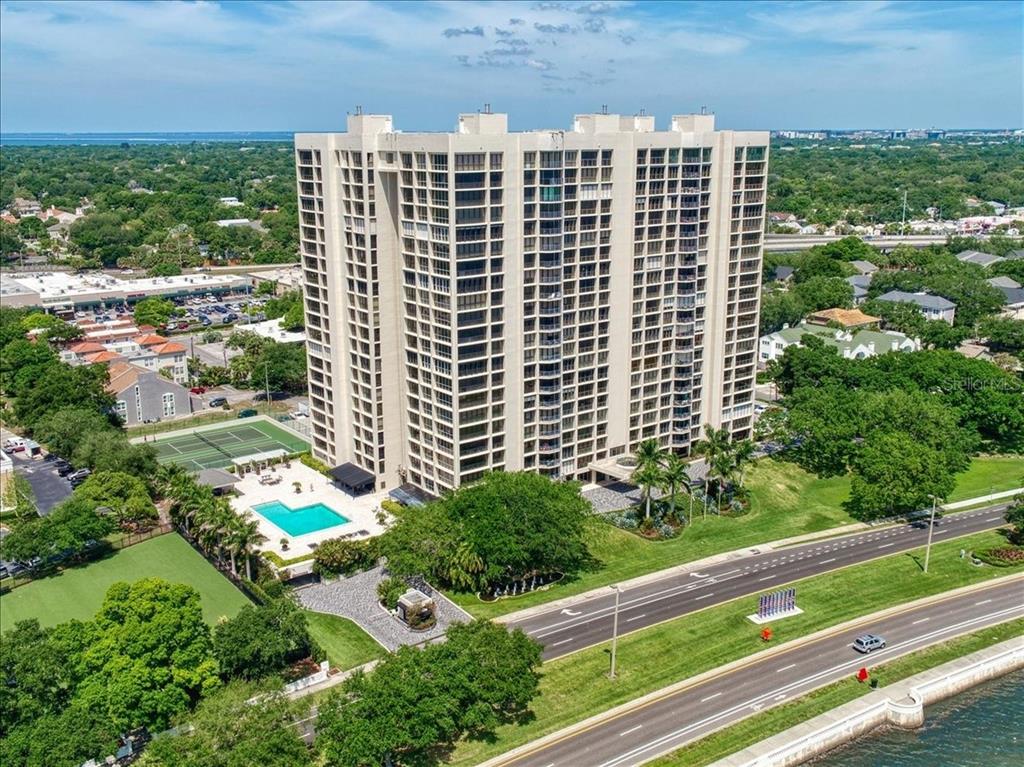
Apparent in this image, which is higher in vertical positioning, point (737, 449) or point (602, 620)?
point (737, 449)

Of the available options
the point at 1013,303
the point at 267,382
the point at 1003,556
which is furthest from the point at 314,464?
the point at 1013,303

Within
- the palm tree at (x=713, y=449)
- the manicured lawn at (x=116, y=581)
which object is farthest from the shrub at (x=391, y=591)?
the palm tree at (x=713, y=449)

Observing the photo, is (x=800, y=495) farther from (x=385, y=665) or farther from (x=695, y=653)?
(x=385, y=665)

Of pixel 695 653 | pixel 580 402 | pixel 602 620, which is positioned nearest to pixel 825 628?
pixel 695 653

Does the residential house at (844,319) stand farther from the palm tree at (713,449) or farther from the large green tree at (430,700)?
the large green tree at (430,700)

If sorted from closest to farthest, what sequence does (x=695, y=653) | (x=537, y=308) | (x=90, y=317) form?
(x=695, y=653), (x=537, y=308), (x=90, y=317)

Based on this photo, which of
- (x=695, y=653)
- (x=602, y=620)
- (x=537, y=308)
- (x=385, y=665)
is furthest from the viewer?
(x=537, y=308)
